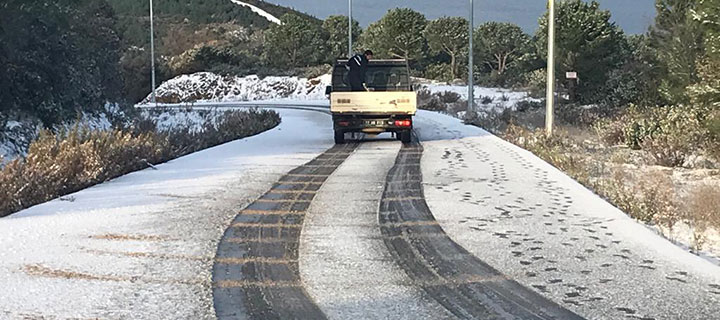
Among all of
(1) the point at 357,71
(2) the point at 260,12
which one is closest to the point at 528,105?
(1) the point at 357,71

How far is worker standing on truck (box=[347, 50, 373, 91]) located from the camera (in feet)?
68.2

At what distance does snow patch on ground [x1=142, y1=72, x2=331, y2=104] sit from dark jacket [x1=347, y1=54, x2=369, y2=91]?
1688 inches

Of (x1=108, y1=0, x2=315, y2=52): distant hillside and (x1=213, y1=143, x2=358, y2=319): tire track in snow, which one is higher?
(x1=108, y1=0, x2=315, y2=52): distant hillside

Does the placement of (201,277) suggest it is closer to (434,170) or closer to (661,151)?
(434,170)

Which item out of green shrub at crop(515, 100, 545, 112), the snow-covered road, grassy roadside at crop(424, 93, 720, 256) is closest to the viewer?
the snow-covered road

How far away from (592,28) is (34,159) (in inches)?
1349

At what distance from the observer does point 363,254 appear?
6906 mm

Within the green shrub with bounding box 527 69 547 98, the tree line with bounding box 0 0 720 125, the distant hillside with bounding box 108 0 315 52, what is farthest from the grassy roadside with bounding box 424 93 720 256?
the distant hillside with bounding box 108 0 315 52

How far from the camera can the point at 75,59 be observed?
74.0ft

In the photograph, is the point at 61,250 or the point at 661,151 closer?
the point at 61,250

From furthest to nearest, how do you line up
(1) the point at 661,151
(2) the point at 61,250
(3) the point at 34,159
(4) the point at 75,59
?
1. (4) the point at 75,59
2. (1) the point at 661,151
3. (3) the point at 34,159
4. (2) the point at 61,250

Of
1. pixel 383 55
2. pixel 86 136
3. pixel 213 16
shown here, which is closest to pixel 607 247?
pixel 86 136

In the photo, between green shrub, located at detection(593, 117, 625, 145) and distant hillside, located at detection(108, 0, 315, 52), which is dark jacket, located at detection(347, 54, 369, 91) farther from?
distant hillside, located at detection(108, 0, 315, 52)

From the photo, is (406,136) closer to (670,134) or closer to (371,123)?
(371,123)
